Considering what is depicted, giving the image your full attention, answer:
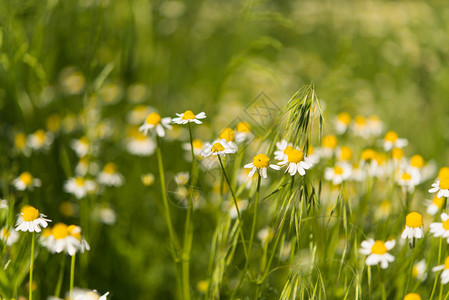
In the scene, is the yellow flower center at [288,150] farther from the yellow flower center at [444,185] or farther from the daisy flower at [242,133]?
the yellow flower center at [444,185]

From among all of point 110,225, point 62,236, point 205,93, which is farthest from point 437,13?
point 62,236

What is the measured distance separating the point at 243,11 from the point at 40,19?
843mm

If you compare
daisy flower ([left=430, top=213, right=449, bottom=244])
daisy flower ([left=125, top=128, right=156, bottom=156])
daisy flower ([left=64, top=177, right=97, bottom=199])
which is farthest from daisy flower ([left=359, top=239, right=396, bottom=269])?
daisy flower ([left=125, top=128, right=156, bottom=156])

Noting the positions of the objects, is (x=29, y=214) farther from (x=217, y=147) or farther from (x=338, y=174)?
(x=338, y=174)

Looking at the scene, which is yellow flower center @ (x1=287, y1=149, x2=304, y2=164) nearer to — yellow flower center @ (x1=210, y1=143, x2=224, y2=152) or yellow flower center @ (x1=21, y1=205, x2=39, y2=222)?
yellow flower center @ (x1=210, y1=143, x2=224, y2=152)

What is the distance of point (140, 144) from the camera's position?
2283 millimetres

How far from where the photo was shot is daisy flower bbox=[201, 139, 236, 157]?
4.07 feet

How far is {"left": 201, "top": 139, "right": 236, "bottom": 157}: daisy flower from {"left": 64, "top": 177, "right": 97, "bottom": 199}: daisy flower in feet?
2.40

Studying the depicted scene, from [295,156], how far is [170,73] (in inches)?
99.0

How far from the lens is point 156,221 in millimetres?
2135

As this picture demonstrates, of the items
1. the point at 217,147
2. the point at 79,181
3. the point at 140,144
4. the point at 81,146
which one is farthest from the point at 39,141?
the point at 217,147

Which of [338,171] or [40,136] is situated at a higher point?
[40,136]

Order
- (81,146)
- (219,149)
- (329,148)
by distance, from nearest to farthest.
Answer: (219,149) → (329,148) → (81,146)

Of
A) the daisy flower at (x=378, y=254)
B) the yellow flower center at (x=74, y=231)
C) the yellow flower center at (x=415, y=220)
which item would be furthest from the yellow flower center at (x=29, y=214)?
the yellow flower center at (x=415, y=220)
